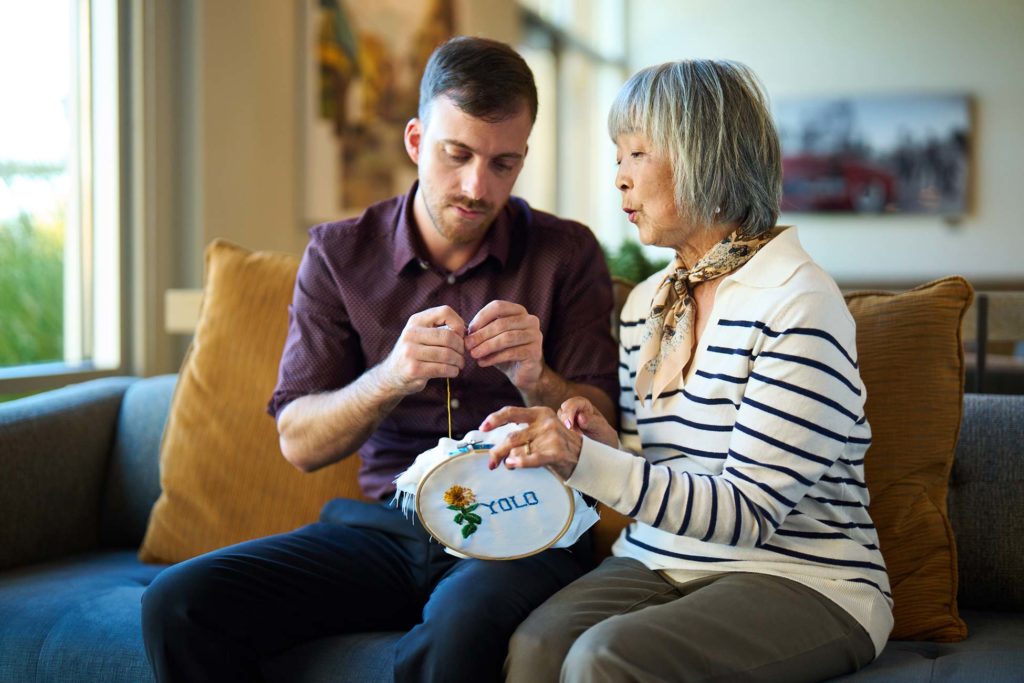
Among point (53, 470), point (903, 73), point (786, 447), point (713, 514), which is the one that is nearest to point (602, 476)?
point (713, 514)

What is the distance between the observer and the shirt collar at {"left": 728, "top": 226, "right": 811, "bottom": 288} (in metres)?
1.65

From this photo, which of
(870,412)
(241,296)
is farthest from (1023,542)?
(241,296)

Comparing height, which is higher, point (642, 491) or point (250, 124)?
point (250, 124)

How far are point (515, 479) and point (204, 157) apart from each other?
2.30 metres

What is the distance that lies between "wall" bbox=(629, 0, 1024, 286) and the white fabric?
7250mm

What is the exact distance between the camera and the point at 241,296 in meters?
2.36

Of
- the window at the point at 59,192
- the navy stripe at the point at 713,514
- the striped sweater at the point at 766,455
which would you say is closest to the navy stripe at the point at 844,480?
the striped sweater at the point at 766,455

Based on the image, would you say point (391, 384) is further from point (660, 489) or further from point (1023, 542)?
point (1023, 542)

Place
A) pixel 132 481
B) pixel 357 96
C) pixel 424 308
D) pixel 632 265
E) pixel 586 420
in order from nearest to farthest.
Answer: pixel 586 420
pixel 424 308
pixel 132 481
pixel 632 265
pixel 357 96

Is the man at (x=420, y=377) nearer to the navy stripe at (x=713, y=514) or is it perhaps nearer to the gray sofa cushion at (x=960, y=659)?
the navy stripe at (x=713, y=514)

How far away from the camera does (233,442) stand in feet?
7.52

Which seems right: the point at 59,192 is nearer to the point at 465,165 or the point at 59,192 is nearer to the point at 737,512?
the point at 465,165

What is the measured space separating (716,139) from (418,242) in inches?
25.5

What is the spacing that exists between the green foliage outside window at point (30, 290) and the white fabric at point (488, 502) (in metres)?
1.91
